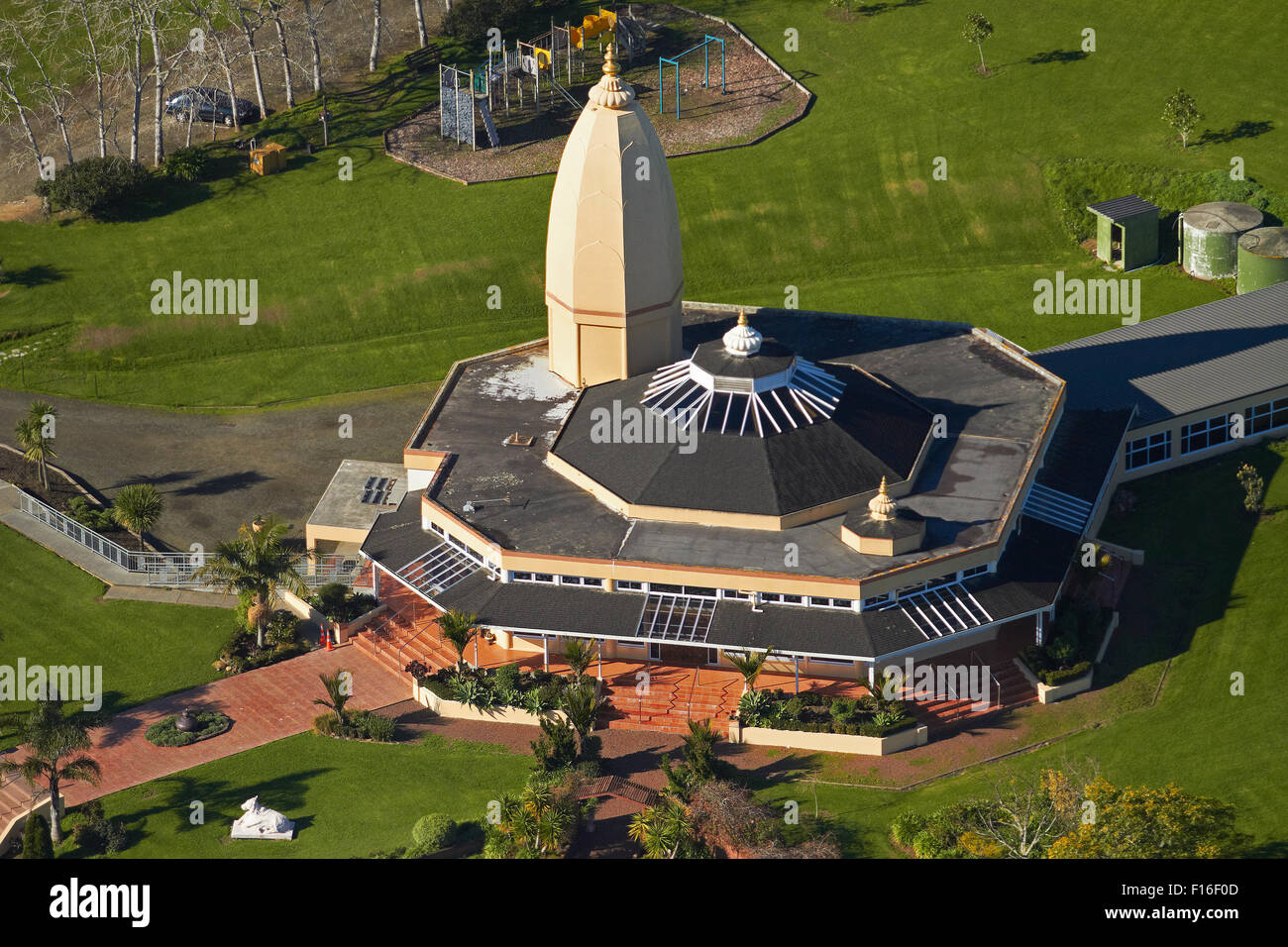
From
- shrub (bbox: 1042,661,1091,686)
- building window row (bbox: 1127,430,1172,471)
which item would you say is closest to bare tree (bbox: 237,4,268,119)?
building window row (bbox: 1127,430,1172,471)

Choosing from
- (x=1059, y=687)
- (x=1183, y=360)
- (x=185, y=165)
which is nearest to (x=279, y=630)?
(x=1059, y=687)

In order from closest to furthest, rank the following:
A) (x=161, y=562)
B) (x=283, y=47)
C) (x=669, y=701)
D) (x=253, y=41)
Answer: (x=669, y=701)
(x=161, y=562)
(x=253, y=41)
(x=283, y=47)

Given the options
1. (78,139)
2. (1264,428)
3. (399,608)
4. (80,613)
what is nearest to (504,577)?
(399,608)

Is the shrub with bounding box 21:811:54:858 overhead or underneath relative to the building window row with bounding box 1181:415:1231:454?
underneath

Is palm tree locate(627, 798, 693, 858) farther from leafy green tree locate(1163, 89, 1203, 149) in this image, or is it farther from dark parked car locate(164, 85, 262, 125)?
dark parked car locate(164, 85, 262, 125)

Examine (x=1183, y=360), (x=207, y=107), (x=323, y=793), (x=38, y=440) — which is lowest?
(x=323, y=793)

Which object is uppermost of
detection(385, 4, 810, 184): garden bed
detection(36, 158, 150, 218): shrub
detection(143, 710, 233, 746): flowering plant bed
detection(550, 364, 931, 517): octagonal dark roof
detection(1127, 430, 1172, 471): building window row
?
detection(385, 4, 810, 184): garden bed

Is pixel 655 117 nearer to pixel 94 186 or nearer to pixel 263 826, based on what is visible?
pixel 94 186
